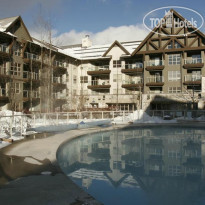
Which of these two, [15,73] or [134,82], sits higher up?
[15,73]

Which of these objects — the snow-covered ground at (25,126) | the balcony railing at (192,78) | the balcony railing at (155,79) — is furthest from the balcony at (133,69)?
the snow-covered ground at (25,126)

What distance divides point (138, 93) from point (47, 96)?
57.6 ft

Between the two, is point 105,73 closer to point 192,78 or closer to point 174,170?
point 192,78

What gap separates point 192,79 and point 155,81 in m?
6.16

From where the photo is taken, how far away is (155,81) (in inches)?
1602

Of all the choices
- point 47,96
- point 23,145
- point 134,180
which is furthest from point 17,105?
point 134,180

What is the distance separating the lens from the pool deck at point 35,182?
4.85m

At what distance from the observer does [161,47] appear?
1596 inches

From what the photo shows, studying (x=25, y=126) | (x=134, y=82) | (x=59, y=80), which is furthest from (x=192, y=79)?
(x=25, y=126)

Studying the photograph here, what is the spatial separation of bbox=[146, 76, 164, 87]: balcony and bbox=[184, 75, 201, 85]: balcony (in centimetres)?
401

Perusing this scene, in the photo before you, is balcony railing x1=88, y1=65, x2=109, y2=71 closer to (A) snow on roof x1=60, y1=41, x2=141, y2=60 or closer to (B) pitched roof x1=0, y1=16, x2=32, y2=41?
(A) snow on roof x1=60, y1=41, x2=141, y2=60

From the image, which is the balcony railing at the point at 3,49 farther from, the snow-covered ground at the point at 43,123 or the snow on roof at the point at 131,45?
the snow on roof at the point at 131,45

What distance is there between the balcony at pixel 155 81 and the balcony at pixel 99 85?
8.28 metres

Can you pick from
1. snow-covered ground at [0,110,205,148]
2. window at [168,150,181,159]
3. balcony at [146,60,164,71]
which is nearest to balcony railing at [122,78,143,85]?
balcony at [146,60,164,71]
